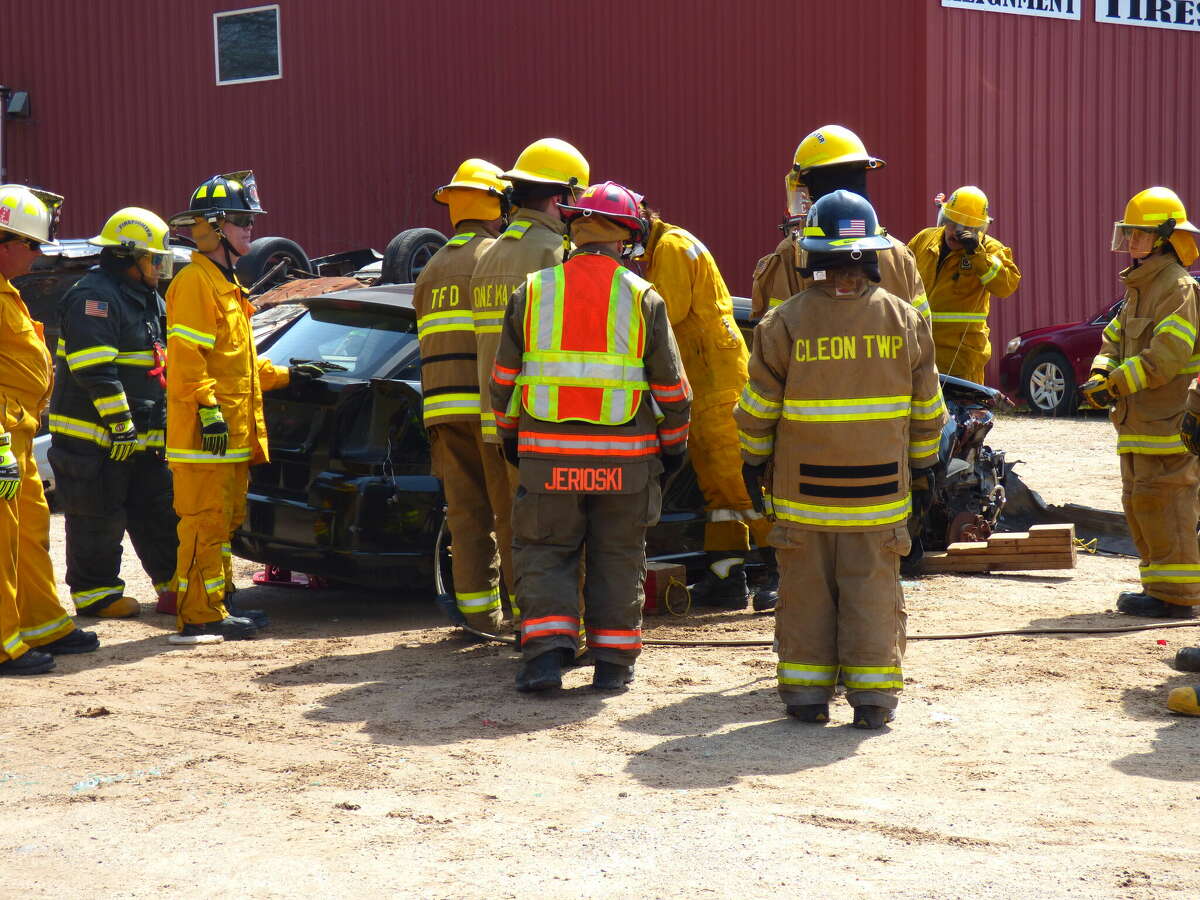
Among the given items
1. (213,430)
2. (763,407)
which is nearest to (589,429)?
(763,407)

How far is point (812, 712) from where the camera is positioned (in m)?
5.36

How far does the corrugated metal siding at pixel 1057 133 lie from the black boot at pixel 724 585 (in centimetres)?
1095

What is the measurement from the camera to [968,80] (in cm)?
1750

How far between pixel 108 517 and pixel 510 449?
271cm

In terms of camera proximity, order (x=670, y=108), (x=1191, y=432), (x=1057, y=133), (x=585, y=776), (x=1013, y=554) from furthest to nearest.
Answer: (x=670, y=108) < (x=1057, y=133) < (x=1013, y=554) < (x=1191, y=432) < (x=585, y=776)

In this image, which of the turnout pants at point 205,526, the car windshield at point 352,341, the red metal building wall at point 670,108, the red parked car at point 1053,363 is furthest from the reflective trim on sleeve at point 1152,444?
the red metal building wall at point 670,108

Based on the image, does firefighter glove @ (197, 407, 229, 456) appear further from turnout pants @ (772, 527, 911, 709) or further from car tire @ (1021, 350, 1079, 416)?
car tire @ (1021, 350, 1079, 416)

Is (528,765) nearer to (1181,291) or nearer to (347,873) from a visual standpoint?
(347,873)

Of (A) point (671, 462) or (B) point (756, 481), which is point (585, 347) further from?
(B) point (756, 481)

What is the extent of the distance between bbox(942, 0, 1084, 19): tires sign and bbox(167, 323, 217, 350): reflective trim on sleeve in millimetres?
12875

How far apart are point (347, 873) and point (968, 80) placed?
15.5m

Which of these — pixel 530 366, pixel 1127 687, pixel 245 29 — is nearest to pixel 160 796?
pixel 530 366

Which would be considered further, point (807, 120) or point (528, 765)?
point (807, 120)

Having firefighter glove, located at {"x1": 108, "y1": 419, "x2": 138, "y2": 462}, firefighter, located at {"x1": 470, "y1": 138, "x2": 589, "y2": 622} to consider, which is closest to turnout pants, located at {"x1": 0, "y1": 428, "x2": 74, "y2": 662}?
firefighter glove, located at {"x1": 108, "y1": 419, "x2": 138, "y2": 462}
